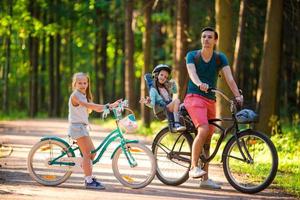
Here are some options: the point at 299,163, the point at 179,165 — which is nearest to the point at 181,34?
the point at 299,163

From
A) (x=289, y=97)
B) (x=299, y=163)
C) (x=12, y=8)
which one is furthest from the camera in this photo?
(x=12, y=8)

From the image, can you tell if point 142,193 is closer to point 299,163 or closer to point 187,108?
point 187,108

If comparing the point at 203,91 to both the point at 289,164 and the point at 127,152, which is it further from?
the point at 289,164

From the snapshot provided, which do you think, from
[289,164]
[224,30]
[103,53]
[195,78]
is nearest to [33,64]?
[103,53]

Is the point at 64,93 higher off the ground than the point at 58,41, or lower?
lower

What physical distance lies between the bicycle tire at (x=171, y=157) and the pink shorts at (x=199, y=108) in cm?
51

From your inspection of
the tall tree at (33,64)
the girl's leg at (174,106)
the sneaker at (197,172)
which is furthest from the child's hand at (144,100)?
the tall tree at (33,64)

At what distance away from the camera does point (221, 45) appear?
17.6m

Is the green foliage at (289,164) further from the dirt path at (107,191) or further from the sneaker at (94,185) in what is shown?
the sneaker at (94,185)

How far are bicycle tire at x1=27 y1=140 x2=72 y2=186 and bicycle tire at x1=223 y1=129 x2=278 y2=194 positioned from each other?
7.51ft

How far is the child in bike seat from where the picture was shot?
33.6ft

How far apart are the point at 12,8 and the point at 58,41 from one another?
6295mm

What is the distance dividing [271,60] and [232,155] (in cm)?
934

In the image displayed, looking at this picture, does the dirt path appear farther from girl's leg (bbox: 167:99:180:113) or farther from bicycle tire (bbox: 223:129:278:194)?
girl's leg (bbox: 167:99:180:113)
